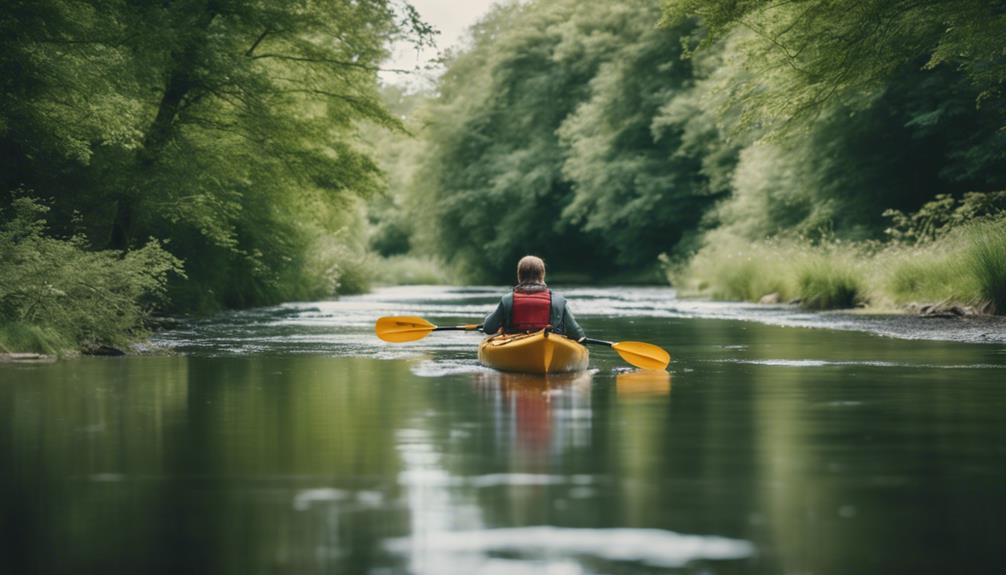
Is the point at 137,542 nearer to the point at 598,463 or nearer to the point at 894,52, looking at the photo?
the point at 598,463

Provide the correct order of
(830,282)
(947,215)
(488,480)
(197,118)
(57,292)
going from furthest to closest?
1. (947,215)
2. (830,282)
3. (197,118)
4. (57,292)
5. (488,480)

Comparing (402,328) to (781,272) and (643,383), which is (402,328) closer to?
(643,383)

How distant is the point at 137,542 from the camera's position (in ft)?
18.0

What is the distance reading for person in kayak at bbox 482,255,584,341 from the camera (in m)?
14.5

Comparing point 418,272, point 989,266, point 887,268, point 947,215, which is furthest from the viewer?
point 418,272

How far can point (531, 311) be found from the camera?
1461 centimetres

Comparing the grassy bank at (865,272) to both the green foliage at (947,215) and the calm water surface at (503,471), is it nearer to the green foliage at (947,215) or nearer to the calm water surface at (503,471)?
the green foliage at (947,215)

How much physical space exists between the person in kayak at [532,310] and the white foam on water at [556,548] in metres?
8.82

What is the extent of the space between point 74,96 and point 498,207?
5218cm

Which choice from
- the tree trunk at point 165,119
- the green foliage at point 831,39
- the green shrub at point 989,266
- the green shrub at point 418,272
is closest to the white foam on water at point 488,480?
the green foliage at point 831,39

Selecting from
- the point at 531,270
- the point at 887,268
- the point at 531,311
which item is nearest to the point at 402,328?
the point at 531,311

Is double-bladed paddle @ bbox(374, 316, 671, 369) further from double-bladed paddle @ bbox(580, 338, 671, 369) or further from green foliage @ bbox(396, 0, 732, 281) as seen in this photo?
green foliage @ bbox(396, 0, 732, 281)

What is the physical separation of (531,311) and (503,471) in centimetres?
738

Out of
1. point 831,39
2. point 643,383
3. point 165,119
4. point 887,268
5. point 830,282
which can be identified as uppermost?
point 831,39
